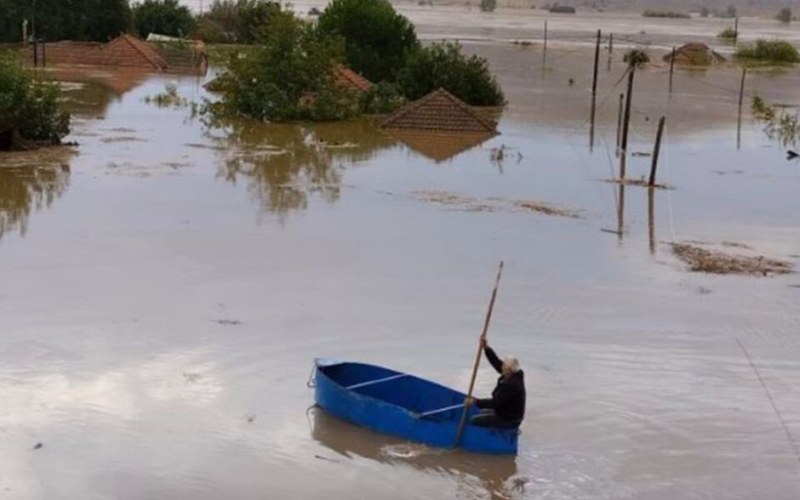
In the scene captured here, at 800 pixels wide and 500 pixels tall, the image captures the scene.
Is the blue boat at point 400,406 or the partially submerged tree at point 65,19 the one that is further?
the partially submerged tree at point 65,19

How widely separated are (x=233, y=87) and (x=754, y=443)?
22.7 meters

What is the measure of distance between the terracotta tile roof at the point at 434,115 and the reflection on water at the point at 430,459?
20.7m

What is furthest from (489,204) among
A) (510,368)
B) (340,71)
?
(340,71)

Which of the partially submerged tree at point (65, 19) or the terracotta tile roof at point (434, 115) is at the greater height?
the partially submerged tree at point (65, 19)

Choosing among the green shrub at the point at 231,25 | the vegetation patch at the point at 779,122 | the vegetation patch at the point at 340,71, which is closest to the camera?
the vegetation patch at the point at 340,71

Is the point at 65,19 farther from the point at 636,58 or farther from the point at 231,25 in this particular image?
the point at 636,58

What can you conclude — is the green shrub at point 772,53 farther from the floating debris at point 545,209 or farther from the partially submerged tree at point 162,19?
the floating debris at point 545,209

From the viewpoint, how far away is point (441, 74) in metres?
35.0

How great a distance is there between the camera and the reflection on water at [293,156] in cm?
2172

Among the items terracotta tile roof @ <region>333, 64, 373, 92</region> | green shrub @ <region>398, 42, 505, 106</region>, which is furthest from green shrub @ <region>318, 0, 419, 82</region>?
green shrub @ <region>398, 42, 505, 106</region>

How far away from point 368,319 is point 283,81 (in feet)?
61.8

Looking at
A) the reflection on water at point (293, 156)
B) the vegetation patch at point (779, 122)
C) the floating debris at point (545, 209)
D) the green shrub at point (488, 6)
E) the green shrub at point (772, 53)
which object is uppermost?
the green shrub at point (488, 6)

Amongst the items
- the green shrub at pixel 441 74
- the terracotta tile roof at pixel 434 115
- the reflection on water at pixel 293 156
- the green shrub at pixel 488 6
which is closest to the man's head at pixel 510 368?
the reflection on water at pixel 293 156

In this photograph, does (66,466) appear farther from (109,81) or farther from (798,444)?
(109,81)
